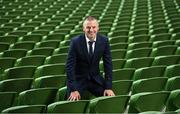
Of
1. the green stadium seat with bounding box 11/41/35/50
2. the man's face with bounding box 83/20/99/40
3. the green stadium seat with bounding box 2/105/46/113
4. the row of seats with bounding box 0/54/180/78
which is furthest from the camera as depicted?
the green stadium seat with bounding box 11/41/35/50

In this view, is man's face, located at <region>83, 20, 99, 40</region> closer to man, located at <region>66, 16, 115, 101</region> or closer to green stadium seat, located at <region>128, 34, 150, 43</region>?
man, located at <region>66, 16, 115, 101</region>

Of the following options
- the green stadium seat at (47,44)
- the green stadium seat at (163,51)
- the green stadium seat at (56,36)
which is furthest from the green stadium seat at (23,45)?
the green stadium seat at (163,51)

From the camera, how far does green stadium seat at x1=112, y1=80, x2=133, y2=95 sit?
4.34 m

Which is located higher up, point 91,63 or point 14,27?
point 91,63

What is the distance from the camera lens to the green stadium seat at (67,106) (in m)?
3.37

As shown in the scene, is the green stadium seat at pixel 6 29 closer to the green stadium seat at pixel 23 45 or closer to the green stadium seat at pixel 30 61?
the green stadium seat at pixel 23 45

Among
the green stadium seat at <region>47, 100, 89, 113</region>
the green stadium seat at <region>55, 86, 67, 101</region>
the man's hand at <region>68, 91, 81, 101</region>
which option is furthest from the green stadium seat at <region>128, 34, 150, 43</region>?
the green stadium seat at <region>47, 100, 89, 113</region>

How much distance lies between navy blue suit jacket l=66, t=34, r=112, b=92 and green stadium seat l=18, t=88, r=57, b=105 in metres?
0.28

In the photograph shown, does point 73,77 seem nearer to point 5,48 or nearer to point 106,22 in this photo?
point 5,48

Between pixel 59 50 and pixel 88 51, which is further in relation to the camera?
pixel 59 50

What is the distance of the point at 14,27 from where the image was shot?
1002cm

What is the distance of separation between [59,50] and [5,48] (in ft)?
3.99

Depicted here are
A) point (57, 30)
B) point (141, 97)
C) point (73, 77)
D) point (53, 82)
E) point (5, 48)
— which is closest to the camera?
point (141, 97)

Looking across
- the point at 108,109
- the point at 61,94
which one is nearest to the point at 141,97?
the point at 108,109
